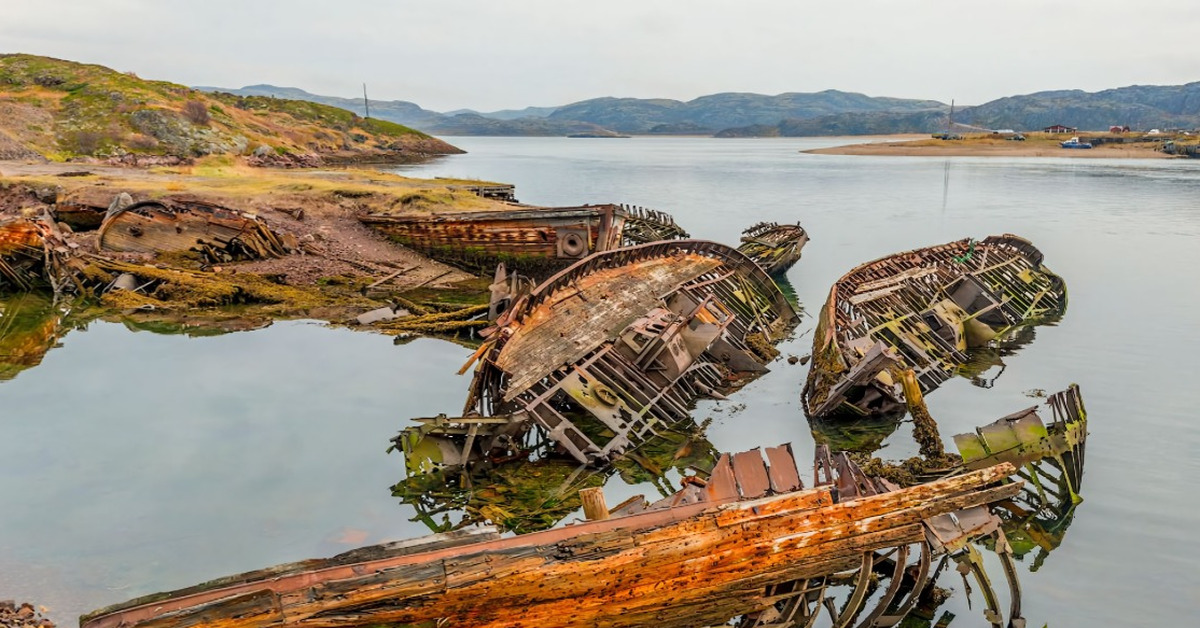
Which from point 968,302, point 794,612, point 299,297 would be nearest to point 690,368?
point 794,612

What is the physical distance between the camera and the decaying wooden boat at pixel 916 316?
1628 centimetres

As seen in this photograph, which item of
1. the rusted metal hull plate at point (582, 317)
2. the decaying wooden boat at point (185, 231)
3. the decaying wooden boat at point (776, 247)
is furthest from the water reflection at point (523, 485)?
the decaying wooden boat at point (776, 247)

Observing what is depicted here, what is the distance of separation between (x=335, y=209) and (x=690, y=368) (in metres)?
25.7

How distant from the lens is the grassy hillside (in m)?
54.4

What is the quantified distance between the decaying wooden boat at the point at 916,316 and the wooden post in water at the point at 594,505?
8.75 metres

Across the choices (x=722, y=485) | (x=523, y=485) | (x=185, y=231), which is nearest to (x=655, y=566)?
(x=722, y=485)

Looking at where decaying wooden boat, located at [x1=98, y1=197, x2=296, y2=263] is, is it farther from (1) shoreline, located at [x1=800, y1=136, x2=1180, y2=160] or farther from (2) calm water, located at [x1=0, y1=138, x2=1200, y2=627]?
(1) shoreline, located at [x1=800, y1=136, x2=1180, y2=160]

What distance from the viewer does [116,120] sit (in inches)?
2359

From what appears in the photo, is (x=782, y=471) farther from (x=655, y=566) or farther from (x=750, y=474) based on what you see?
(x=655, y=566)

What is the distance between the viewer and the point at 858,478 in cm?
866

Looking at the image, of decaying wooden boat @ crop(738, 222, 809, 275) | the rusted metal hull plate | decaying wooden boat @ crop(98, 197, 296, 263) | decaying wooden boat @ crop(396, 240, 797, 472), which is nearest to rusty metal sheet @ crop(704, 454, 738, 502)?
decaying wooden boat @ crop(396, 240, 797, 472)

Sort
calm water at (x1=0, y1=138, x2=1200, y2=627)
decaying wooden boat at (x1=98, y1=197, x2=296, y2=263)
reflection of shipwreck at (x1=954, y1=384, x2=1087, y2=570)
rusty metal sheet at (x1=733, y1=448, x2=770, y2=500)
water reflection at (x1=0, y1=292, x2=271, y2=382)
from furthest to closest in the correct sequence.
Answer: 1. decaying wooden boat at (x1=98, y1=197, x2=296, y2=263)
2. water reflection at (x1=0, y1=292, x2=271, y2=382)
3. reflection of shipwreck at (x1=954, y1=384, x2=1087, y2=570)
4. calm water at (x1=0, y1=138, x2=1200, y2=627)
5. rusty metal sheet at (x1=733, y1=448, x2=770, y2=500)

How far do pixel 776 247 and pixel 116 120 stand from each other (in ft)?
184

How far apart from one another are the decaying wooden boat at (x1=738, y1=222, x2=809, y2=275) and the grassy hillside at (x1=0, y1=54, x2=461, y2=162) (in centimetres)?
4773
